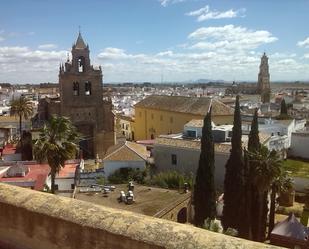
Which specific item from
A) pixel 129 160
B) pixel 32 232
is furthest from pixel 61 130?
pixel 32 232

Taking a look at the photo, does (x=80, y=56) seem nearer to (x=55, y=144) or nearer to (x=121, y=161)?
(x=121, y=161)

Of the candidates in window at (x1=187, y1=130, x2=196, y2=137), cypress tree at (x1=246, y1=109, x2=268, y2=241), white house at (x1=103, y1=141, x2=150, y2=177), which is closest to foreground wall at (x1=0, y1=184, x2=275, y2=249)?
cypress tree at (x1=246, y1=109, x2=268, y2=241)

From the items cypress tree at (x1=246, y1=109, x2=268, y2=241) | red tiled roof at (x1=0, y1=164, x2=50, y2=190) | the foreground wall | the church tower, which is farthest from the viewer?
the church tower

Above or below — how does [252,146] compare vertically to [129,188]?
above

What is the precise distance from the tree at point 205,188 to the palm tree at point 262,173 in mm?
2282

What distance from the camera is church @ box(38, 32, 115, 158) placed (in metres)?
40.0

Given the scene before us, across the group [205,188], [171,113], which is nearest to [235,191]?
[205,188]

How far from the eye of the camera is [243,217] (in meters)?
21.5

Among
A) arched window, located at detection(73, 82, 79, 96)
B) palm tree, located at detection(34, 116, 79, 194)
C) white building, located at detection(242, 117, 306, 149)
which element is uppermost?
arched window, located at detection(73, 82, 79, 96)

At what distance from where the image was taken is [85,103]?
4062cm

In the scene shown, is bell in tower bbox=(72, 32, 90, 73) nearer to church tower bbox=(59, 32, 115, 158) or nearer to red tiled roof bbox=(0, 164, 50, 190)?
church tower bbox=(59, 32, 115, 158)

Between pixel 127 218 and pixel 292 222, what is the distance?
61.3 ft

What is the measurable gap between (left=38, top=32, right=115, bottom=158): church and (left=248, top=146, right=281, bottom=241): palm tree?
21135 millimetres

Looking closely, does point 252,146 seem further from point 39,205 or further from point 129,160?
point 39,205
